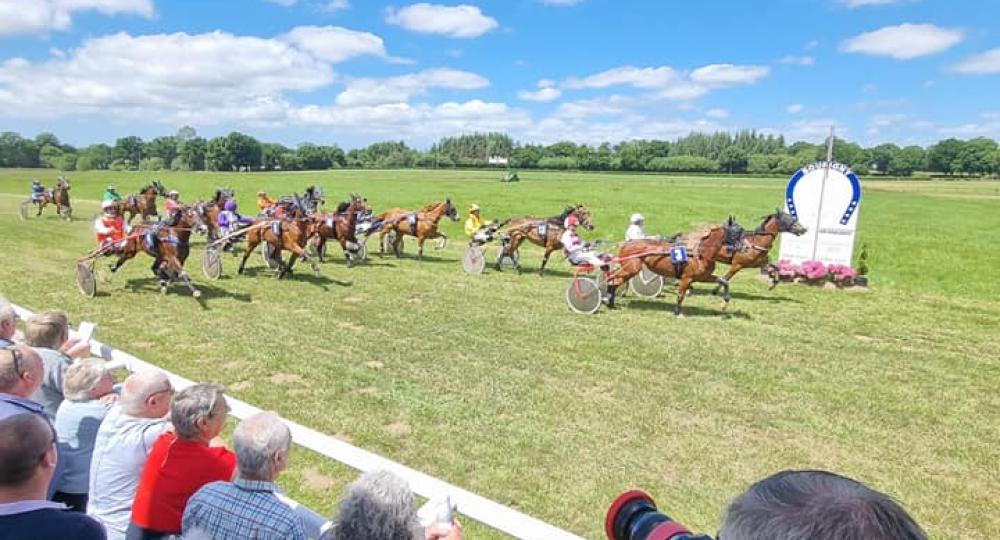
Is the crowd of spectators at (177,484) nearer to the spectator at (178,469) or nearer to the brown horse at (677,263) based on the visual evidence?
the spectator at (178,469)

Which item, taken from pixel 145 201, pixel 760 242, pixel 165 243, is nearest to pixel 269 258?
pixel 165 243

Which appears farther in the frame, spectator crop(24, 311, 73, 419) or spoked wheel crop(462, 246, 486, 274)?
spoked wheel crop(462, 246, 486, 274)

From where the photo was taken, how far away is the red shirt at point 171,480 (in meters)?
2.99

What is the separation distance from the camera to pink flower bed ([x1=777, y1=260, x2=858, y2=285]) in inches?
615

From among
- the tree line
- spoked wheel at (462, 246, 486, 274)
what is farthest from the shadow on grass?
the tree line

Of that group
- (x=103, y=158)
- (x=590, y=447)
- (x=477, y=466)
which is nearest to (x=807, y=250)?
(x=590, y=447)

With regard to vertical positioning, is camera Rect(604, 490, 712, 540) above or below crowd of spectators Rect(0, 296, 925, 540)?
above

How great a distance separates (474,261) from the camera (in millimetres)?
16922

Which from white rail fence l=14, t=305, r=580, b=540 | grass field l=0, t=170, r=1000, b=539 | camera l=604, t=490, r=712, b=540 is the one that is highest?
camera l=604, t=490, r=712, b=540

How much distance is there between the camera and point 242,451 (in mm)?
2674

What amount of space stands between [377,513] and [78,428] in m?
2.42

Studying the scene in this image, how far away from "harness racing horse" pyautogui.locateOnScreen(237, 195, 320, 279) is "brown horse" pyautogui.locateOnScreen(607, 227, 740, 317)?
24.2ft

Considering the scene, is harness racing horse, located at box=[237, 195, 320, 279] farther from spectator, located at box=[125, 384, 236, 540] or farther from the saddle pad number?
spectator, located at box=[125, 384, 236, 540]

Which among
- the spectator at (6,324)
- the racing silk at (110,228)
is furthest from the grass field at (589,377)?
the spectator at (6,324)
